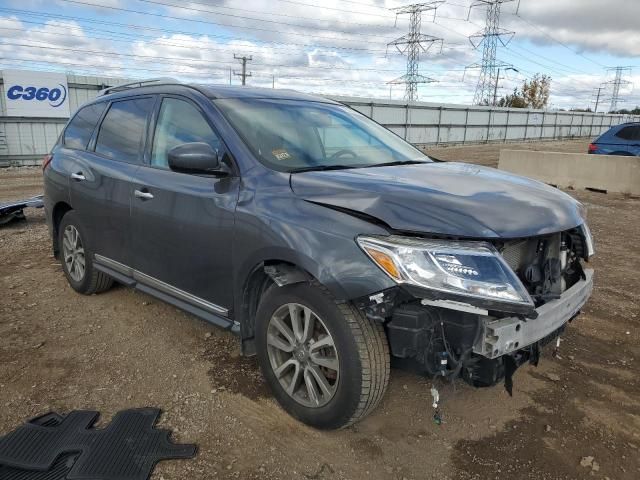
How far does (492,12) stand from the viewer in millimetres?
54094

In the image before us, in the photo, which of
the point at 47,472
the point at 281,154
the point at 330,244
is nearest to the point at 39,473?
the point at 47,472

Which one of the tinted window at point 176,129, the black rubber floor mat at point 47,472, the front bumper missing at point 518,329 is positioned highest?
the tinted window at point 176,129

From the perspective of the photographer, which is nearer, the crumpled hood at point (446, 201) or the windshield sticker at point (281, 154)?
A: the crumpled hood at point (446, 201)

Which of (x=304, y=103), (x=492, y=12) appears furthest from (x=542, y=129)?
(x=304, y=103)

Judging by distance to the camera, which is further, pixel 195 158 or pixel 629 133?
pixel 629 133

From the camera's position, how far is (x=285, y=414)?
2.98m

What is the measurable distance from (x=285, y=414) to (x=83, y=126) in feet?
11.2

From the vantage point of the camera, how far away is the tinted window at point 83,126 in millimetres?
4617

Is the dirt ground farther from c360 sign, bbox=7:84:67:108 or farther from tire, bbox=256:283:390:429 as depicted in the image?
c360 sign, bbox=7:84:67:108

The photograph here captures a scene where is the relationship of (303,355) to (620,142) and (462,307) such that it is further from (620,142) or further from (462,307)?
(620,142)

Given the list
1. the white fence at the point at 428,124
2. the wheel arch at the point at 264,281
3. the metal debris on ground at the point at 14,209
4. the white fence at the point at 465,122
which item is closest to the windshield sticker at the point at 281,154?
the wheel arch at the point at 264,281

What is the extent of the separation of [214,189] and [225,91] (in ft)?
2.73

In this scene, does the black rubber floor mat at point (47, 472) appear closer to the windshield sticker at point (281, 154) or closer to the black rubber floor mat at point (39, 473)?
the black rubber floor mat at point (39, 473)

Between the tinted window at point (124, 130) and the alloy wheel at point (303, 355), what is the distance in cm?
187
